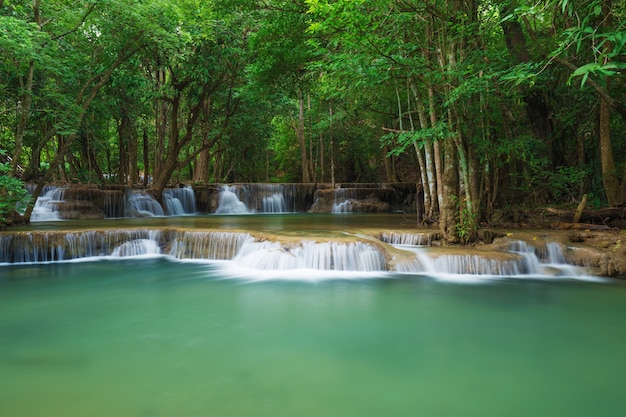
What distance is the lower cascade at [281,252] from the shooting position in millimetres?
7602

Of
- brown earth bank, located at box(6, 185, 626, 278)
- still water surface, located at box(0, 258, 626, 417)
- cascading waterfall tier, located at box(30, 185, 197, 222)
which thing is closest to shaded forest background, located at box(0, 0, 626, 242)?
brown earth bank, located at box(6, 185, 626, 278)

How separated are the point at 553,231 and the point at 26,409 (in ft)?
29.9

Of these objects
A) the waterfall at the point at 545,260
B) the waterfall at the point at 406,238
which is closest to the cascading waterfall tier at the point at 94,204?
the waterfall at the point at 406,238

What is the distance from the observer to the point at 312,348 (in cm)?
443

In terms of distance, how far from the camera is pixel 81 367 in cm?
387

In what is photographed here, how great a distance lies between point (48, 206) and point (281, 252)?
34.4ft

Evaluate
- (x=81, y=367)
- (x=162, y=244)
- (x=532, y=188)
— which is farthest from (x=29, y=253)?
(x=532, y=188)

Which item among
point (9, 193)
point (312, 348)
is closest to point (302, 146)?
point (9, 193)

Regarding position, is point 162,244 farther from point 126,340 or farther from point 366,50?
point 366,50

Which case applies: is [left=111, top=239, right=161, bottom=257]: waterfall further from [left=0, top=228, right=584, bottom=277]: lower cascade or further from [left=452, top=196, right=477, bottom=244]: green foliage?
[left=452, top=196, right=477, bottom=244]: green foliage

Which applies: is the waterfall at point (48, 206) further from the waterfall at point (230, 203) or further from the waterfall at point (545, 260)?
the waterfall at point (545, 260)

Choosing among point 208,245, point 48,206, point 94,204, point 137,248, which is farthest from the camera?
point 94,204

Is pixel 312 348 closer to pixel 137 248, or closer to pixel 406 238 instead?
pixel 406 238

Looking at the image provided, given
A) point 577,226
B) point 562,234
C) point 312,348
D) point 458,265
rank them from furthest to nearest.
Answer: point 577,226 → point 562,234 → point 458,265 → point 312,348
